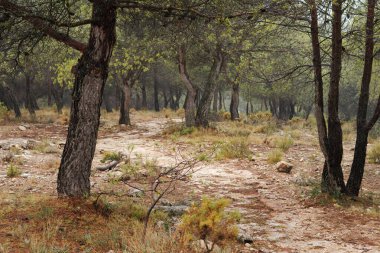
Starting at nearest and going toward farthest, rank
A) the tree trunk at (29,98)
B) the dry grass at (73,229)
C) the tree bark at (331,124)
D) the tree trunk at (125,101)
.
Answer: the dry grass at (73,229), the tree bark at (331,124), the tree trunk at (125,101), the tree trunk at (29,98)

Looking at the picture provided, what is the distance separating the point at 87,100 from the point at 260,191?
16.6 ft

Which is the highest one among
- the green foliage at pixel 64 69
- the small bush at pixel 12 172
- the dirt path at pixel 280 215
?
the green foliage at pixel 64 69

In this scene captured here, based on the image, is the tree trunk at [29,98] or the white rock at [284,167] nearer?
the white rock at [284,167]

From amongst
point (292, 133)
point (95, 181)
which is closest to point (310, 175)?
point (95, 181)

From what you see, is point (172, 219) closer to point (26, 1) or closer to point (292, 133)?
point (26, 1)

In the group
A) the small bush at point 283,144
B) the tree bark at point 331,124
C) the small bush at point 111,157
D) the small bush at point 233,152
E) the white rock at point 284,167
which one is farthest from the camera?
the small bush at point 283,144

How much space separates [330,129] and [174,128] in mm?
11810

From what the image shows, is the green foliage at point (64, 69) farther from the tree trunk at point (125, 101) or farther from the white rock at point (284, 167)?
the tree trunk at point (125, 101)

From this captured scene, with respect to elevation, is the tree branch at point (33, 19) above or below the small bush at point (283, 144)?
above

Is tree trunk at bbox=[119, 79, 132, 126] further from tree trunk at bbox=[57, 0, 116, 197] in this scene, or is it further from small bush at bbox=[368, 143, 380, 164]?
tree trunk at bbox=[57, 0, 116, 197]

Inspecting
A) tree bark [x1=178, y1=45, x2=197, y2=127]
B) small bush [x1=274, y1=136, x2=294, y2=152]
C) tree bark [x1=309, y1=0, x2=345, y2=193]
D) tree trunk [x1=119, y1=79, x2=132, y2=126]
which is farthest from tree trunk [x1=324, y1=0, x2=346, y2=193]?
tree trunk [x1=119, y1=79, x2=132, y2=126]

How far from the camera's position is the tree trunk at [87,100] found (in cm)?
595

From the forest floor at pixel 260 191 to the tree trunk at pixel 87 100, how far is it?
948 millimetres

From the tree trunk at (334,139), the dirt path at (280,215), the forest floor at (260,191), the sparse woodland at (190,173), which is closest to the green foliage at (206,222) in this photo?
the sparse woodland at (190,173)
